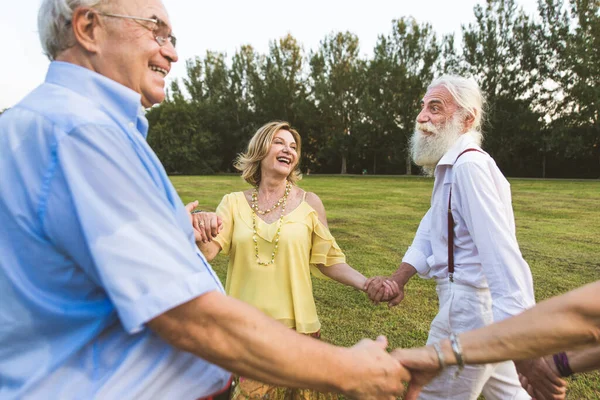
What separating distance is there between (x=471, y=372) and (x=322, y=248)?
1457 mm

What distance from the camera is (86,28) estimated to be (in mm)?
1434

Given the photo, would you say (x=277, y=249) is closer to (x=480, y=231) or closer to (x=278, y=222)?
(x=278, y=222)

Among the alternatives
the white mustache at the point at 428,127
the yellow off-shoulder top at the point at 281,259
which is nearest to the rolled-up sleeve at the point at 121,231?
the yellow off-shoulder top at the point at 281,259

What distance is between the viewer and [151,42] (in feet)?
5.20

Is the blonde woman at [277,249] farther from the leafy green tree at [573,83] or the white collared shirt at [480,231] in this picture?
the leafy green tree at [573,83]

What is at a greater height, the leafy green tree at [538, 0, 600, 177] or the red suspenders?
the leafy green tree at [538, 0, 600, 177]

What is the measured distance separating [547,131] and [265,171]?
40091mm

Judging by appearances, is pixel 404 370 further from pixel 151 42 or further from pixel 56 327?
pixel 151 42

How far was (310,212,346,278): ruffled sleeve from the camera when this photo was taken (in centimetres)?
377

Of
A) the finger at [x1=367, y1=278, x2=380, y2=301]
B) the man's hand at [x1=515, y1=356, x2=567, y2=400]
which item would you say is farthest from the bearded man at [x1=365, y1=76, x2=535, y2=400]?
the finger at [x1=367, y1=278, x2=380, y2=301]

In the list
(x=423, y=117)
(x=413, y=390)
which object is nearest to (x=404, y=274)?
(x=423, y=117)

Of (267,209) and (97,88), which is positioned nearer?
(97,88)

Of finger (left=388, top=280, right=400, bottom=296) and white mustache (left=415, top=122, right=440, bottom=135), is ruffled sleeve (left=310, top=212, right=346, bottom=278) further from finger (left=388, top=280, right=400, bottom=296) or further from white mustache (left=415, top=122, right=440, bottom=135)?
white mustache (left=415, top=122, right=440, bottom=135)

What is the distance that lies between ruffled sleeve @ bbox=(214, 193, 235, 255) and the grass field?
2.06 m
